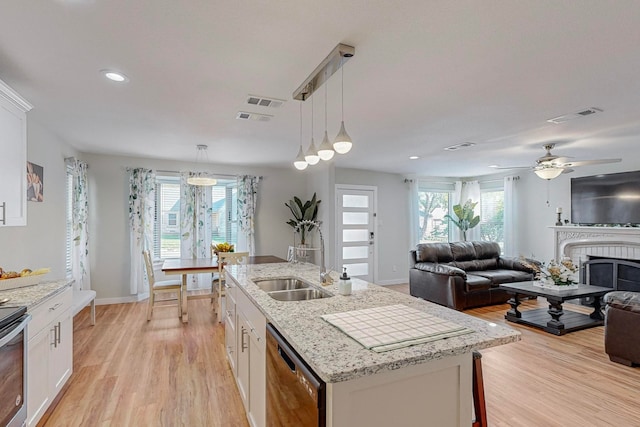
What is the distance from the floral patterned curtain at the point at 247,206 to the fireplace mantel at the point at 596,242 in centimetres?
556

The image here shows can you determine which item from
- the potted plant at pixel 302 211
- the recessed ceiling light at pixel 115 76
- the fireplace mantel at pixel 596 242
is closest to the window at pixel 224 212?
the potted plant at pixel 302 211

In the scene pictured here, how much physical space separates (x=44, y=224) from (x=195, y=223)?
2270 mm

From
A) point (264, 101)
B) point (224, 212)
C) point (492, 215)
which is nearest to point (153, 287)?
point (224, 212)

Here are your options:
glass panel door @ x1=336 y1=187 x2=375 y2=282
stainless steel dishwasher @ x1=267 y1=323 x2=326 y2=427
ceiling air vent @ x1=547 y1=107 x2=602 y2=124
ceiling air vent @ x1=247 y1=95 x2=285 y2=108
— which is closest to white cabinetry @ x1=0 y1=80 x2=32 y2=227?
ceiling air vent @ x1=247 y1=95 x2=285 y2=108

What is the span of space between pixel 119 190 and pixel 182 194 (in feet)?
3.17

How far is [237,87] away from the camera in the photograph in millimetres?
2527

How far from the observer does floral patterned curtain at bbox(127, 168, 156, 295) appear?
5.29 m

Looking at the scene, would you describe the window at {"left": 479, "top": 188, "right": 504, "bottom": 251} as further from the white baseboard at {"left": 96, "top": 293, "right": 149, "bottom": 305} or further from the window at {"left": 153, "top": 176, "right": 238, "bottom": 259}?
the white baseboard at {"left": 96, "top": 293, "right": 149, "bottom": 305}

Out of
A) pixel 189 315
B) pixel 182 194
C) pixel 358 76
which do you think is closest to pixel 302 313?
pixel 358 76

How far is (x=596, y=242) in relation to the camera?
17.3 ft

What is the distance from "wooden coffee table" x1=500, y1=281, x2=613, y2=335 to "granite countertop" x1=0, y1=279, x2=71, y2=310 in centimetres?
492

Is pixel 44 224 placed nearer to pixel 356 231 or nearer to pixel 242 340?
pixel 242 340

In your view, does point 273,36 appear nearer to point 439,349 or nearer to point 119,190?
point 439,349

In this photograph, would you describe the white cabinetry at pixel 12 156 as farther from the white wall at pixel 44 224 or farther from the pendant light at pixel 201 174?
the pendant light at pixel 201 174
